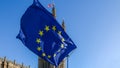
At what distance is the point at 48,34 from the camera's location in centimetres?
2431

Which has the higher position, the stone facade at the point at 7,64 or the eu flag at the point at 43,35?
the eu flag at the point at 43,35

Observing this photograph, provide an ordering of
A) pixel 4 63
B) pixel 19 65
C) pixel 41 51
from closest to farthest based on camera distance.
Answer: pixel 41 51
pixel 4 63
pixel 19 65

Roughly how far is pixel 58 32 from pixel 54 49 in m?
1.44

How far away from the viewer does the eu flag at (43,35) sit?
23.6 meters

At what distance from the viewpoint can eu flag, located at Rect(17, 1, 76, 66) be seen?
23.6m

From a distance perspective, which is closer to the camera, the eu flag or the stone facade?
the eu flag

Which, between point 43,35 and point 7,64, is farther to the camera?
point 7,64

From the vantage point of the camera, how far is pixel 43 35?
949 inches

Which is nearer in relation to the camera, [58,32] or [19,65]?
[58,32]

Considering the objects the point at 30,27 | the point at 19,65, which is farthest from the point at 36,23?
the point at 19,65

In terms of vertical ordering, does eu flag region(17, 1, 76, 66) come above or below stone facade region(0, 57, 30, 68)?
above

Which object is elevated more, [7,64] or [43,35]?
[43,35]

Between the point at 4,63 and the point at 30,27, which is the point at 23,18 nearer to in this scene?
the point at 30,27

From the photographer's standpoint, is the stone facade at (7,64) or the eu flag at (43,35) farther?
the stone facade at (7,64)
